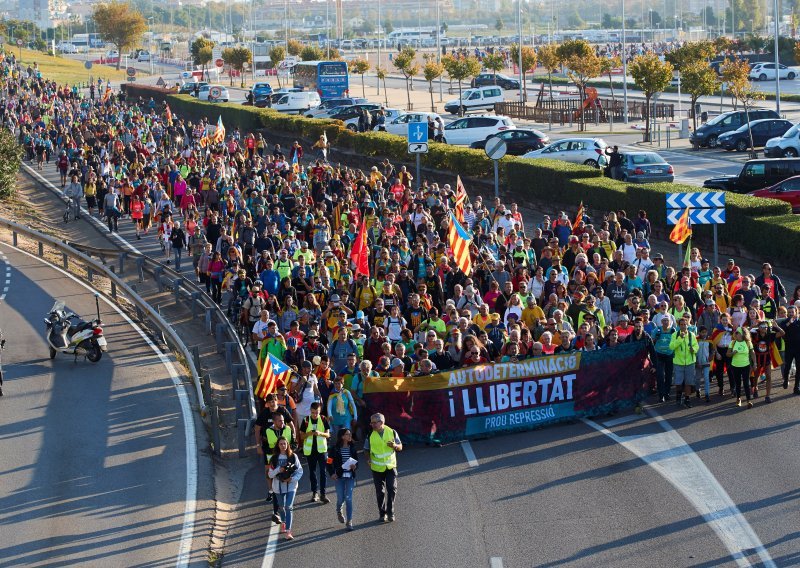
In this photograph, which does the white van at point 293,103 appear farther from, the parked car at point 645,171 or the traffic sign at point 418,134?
the traffic sign at point 418,134

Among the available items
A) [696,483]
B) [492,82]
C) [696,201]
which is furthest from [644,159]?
[492,82]

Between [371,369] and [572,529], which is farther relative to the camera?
[371,369]

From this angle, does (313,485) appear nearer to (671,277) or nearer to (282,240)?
(671,277)

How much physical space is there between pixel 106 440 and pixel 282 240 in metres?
8.36

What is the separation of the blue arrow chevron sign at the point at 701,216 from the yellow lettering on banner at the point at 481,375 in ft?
21.4

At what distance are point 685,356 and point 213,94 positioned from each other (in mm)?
56594

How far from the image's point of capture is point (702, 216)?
2345 centimetres

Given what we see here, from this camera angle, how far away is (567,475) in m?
15.5

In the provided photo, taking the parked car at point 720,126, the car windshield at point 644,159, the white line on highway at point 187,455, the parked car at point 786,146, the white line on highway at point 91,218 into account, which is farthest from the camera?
the parked car at point 720,126

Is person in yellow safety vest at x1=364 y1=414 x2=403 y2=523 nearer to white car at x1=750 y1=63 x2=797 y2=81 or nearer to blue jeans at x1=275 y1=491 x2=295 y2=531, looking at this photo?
blue jeans at x1=275 y1=491 x2=295 y2=531

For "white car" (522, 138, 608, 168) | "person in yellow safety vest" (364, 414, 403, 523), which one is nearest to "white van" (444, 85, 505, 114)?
"white car" (522, 138, 608, 168)

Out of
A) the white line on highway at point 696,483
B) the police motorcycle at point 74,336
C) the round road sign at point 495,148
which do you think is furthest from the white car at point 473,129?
the white line on highway at point 696,483

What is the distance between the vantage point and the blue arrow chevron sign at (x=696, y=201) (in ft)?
75.9

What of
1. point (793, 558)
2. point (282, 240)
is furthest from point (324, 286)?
point (793, 558)
